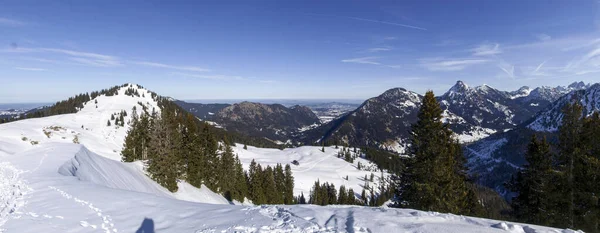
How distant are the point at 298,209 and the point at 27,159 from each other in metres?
24.5

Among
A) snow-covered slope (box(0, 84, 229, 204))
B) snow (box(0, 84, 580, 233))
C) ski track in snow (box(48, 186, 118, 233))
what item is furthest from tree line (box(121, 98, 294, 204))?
ski track in snow (box(48, 186, 118, 233))

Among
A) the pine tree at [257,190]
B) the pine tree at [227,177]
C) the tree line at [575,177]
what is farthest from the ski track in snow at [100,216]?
the pine tree at [257,190]

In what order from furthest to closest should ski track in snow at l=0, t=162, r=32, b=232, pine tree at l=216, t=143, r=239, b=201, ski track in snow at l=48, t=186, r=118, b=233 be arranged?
pine tree at l=216, t=143, r=239, b=201, ski track in snow at l=0, t=162, r=32, b=232, ski track in snow at l=48, t=186, r=118, b=233

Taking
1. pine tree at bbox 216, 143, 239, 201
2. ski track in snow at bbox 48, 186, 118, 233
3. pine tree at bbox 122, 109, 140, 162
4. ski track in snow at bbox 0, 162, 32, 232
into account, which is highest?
ski track in snow at bbox 48, 186, 118, 233

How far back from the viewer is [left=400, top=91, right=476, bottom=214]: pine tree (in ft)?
70.4

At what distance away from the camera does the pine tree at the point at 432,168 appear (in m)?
21.5

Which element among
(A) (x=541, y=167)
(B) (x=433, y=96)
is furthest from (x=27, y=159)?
(A) (x=541, y=167)

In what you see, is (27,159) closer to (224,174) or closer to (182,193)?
(182,193)

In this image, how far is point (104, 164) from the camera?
86.4 feet

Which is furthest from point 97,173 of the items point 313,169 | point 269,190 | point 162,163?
point 313,169

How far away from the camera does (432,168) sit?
853 inches

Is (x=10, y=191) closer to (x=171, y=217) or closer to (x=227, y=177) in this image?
(x=171, y=217)

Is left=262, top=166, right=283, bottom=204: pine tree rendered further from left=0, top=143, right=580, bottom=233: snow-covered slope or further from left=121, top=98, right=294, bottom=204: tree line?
left=0, top=143, right=580, bottom=233: snow-covered slope

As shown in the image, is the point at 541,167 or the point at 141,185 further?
the point at 141,185
